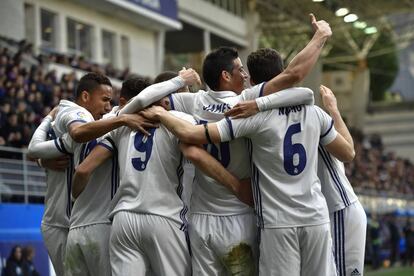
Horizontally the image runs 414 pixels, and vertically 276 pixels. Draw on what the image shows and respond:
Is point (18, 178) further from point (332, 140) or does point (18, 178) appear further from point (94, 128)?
point (332, 140)

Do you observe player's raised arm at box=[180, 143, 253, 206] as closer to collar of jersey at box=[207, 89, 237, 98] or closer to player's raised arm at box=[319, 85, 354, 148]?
collar of jersey at box=[207, 89, 237, 98]

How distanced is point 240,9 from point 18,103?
30697 millimetres

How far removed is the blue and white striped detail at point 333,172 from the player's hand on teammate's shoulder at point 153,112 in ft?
3.89

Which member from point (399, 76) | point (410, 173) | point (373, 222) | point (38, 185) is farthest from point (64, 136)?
point (399, 76)

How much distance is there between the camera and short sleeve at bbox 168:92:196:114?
7.31 metres

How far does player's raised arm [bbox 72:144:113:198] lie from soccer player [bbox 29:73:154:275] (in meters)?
0.16

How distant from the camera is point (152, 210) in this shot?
7.01 metres

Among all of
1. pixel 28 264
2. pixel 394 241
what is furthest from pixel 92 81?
pixel 394 241

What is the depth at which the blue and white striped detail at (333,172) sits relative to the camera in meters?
7.38

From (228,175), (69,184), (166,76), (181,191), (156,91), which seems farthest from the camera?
(69,184)

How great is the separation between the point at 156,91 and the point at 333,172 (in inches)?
56.6

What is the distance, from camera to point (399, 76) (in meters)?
88.4

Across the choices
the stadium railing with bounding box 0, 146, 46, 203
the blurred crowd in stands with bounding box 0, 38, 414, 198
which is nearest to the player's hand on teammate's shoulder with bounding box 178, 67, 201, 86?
the stadium railing with bounding box 0, 146, 46, 203

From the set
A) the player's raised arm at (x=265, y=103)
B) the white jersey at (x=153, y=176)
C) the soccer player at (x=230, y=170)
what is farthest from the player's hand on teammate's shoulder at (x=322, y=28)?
the white jersey at (x=153, y=176)
